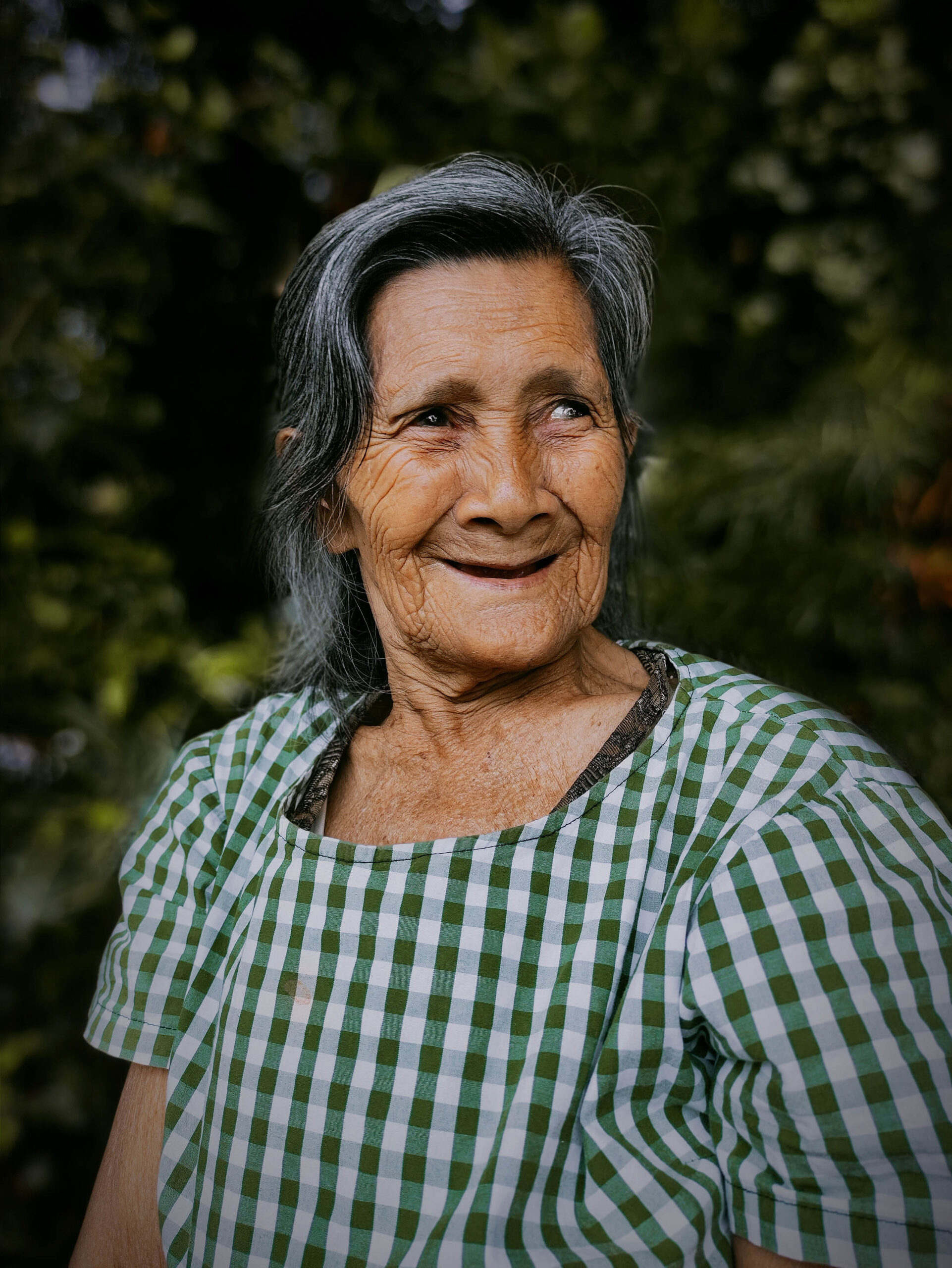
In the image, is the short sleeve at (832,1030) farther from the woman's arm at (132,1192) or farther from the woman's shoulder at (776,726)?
the woman's arm at (132,1192)

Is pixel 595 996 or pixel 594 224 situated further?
pixel 594 224

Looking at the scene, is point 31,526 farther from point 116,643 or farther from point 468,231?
point 468,231

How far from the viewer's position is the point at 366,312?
1.35m

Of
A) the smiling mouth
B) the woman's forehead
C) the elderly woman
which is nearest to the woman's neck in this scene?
the elderly woman

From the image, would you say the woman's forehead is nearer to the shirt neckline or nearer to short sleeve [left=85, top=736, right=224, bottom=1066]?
the shirt neckline

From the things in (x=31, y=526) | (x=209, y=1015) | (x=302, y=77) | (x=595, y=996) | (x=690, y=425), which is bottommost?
(x=209, y=1015)

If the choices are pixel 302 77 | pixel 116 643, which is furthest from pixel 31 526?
pixel 302 77

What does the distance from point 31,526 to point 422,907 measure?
5.04ft

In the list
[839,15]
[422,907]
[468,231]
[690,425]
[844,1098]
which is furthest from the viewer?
[690,425]

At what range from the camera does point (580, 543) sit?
1360mm

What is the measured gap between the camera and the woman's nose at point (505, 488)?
4.17 ft

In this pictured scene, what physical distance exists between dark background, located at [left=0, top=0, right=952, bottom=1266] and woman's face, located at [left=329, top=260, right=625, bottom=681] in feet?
2.75

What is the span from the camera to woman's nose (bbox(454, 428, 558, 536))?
1271mm

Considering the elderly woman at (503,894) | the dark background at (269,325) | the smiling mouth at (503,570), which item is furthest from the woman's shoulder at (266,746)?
the dark background at (269,325)
